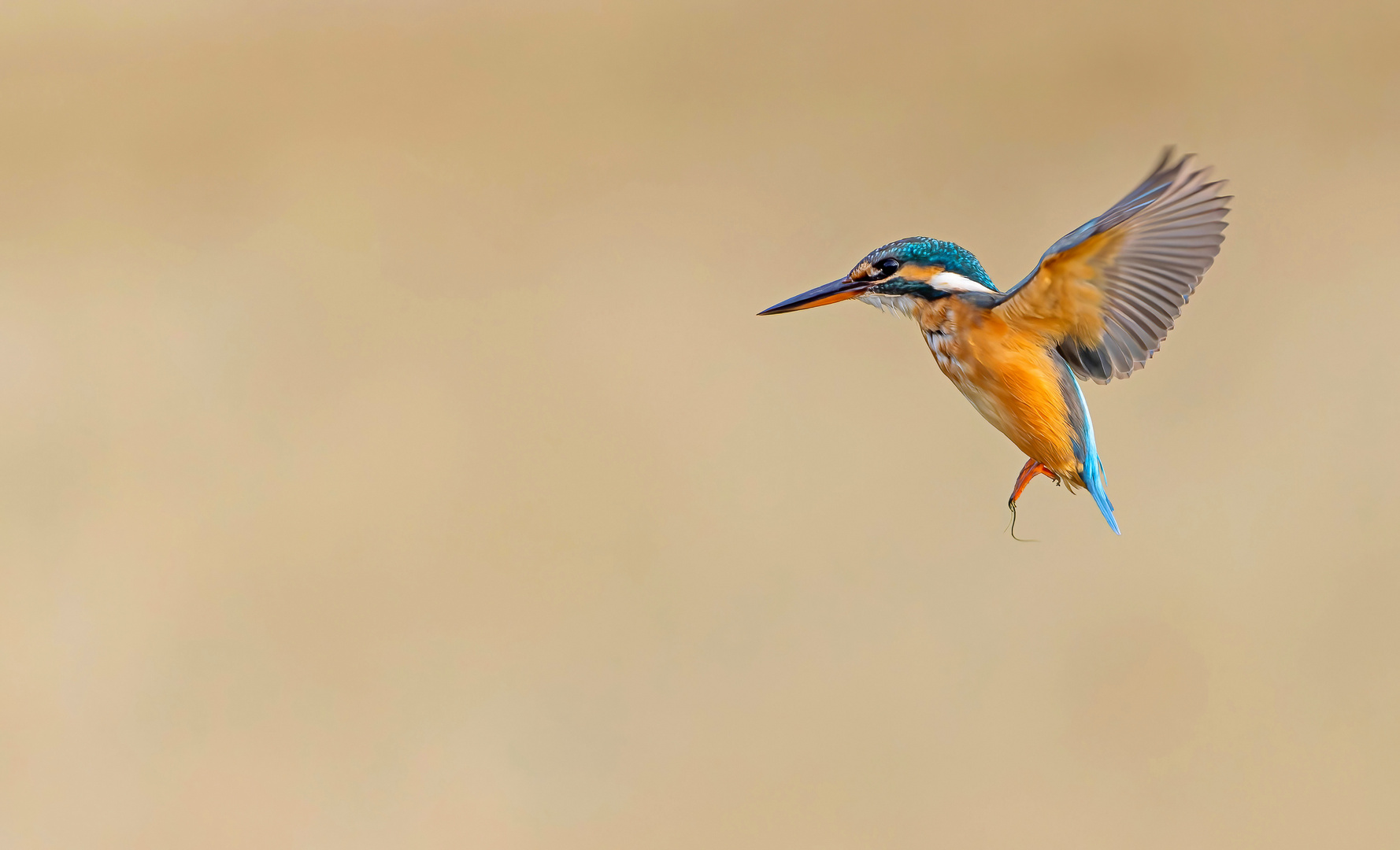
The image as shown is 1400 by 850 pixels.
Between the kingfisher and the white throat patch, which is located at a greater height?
the white throat patch

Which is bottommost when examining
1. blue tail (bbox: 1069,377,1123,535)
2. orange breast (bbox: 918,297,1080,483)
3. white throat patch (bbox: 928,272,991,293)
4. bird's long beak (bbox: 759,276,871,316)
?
blue tail (bbox: 1069,377,1123,535)

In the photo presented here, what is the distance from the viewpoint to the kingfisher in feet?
0.73

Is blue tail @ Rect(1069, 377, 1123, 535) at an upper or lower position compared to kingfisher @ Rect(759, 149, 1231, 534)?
lower

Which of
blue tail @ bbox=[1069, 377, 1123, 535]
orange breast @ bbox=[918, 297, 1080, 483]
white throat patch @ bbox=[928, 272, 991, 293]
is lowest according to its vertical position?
blue tail @ bbox=[1069, 377, 1123, 535]

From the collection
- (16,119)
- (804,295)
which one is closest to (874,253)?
(804,295)

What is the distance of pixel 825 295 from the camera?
9.3 inches

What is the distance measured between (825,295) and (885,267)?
0.07 ft

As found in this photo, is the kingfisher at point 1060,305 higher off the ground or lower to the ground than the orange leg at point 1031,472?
higher

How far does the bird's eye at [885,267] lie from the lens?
0.25 meters

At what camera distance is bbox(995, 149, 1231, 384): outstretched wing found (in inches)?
8.5

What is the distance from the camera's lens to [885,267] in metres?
0.25

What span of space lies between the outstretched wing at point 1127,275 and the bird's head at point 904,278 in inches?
0.7

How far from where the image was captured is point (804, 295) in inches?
9.1

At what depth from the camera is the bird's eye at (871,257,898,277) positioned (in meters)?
0.25
